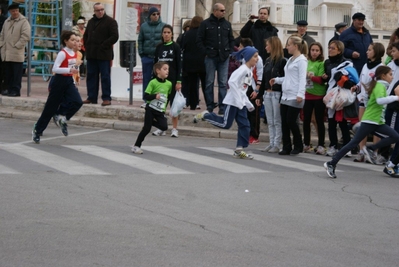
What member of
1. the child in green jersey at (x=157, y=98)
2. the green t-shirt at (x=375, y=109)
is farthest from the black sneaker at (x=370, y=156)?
the child in green jersey at (x=157, y=98)

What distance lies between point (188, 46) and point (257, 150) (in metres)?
3.78

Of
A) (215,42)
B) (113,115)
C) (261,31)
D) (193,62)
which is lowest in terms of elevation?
(113,115)

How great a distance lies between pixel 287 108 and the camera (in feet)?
46.4

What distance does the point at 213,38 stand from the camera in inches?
666

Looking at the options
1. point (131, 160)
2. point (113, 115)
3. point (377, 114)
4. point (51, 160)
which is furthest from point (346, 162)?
point (113, 115)

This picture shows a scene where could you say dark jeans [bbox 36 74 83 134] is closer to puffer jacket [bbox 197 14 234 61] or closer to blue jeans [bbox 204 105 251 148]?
blue jeans [bbox 204 105 251 148]

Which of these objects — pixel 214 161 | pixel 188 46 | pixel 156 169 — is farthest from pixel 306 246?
pixel 188 46

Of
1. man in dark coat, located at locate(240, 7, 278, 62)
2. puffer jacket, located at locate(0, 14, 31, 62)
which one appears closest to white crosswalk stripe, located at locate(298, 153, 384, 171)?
man in dark coat, located at locate(240, 7, 278, 62)

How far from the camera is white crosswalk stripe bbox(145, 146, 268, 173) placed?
12117 millimetres

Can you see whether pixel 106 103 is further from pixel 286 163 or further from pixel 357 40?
pixel 286 163

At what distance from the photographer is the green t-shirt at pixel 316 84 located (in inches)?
573

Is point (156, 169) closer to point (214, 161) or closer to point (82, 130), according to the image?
point (214, 161)

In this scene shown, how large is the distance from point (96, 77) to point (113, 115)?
0.99m

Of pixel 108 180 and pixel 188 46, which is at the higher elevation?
pixel 188 46
